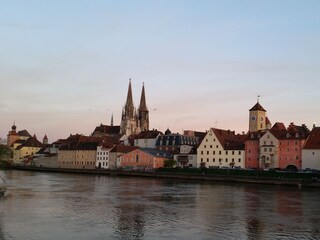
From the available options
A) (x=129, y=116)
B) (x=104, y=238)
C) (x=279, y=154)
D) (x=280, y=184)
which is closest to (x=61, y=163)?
(x=129, y=116)

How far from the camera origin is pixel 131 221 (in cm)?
3148

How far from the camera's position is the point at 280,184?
69188mm

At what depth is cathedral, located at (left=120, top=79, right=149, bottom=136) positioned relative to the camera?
156 m

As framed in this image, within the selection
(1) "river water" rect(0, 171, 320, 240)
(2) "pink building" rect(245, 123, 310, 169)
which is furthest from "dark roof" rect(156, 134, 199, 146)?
(1) "river water" rect(0, 171, 320, 240)

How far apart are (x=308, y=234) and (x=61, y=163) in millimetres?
103225

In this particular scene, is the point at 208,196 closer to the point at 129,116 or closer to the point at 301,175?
the point at 301,175

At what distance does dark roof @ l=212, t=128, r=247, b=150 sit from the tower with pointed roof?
569cm

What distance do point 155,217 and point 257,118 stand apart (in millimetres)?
73211

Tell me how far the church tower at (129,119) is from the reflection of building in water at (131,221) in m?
115

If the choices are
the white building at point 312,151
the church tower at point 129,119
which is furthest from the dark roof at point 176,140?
the church tower at point 129,119

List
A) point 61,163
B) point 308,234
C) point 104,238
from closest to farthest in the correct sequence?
point 104,238
point 308,234
point 61,163

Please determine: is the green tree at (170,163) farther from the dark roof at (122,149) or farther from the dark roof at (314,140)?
the dark roof at (314,140)

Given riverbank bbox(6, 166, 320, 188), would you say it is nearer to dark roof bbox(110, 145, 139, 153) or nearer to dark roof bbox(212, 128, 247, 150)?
dark roof bbox(110, 145, 139, 153)

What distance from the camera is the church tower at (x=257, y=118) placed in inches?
4055
